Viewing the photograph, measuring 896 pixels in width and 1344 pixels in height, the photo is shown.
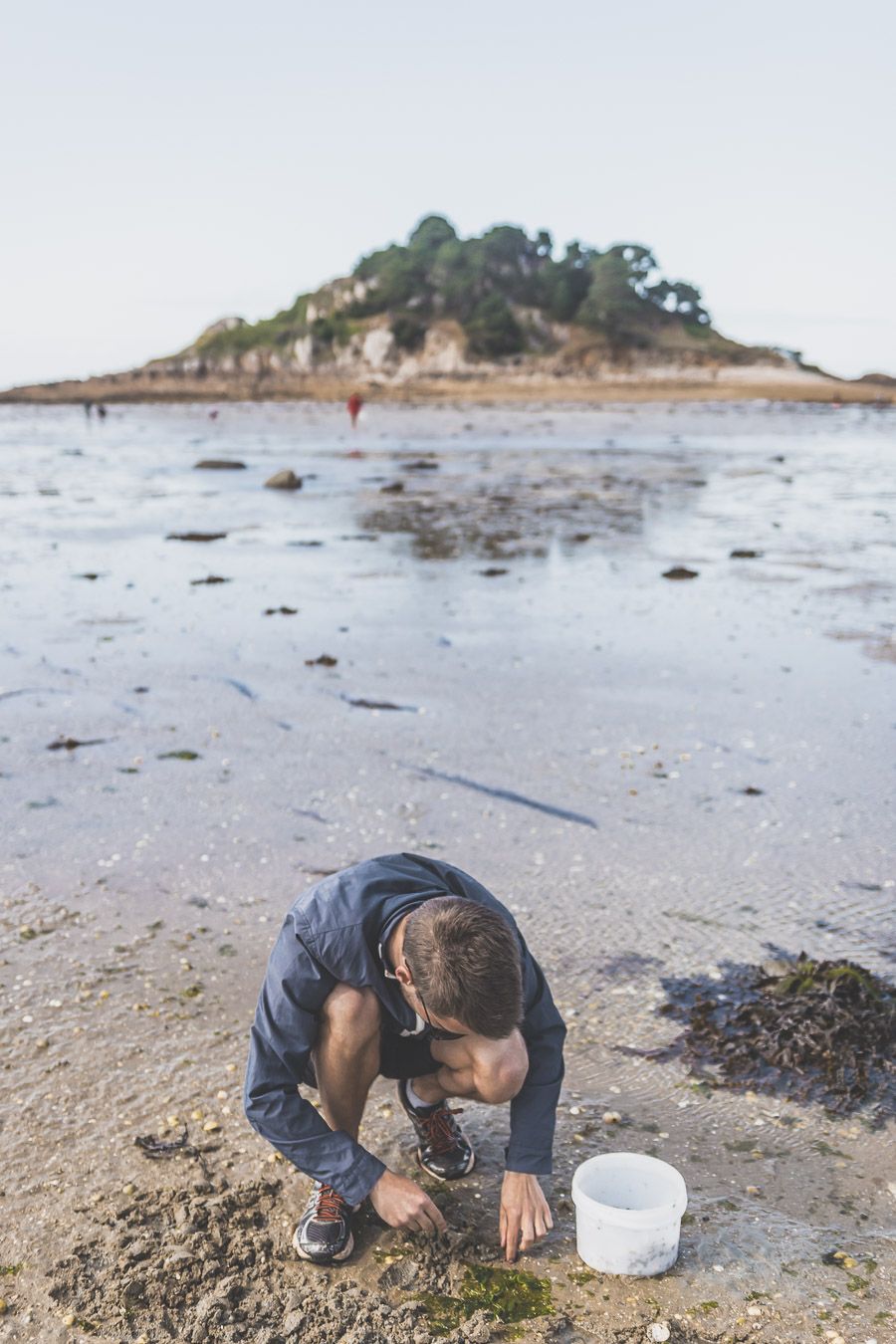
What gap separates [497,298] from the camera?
125375 mm

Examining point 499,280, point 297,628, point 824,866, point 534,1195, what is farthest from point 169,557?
point 499,280

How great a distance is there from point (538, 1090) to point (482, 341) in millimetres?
123334

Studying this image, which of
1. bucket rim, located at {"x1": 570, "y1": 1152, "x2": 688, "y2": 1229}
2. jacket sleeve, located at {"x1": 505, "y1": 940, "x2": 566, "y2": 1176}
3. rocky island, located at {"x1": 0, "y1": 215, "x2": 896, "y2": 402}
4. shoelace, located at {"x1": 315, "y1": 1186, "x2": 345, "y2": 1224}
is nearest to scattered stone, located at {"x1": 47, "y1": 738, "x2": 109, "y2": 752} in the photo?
shoelace, located at {"x1": 315, "y1": 1186, "x2": 345, "y2": 1224}

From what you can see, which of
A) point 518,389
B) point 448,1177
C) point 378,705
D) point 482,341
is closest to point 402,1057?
point 448,1177

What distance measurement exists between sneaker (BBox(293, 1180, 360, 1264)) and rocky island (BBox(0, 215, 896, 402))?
93.1 metres

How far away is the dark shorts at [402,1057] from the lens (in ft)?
9.75

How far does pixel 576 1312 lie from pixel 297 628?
24.3 feet

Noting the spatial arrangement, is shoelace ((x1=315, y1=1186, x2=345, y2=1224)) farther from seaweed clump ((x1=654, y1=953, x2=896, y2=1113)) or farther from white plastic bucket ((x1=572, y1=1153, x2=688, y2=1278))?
seaweed clump ((x1=654, y1=953, x2=896, y2=1113))

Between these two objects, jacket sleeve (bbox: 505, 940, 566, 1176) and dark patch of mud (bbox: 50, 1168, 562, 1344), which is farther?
jacket sleeve (bbox: 505, 940, 566, 1176)

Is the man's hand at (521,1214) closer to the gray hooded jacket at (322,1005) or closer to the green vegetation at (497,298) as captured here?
the gray hooded jacket at (322,1005)

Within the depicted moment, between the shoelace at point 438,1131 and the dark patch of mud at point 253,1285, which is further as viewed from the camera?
the shoelace at point 438,1131

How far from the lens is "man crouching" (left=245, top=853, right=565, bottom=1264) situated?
2779mm

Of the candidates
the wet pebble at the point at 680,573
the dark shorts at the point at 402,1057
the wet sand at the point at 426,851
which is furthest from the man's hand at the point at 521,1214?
the wet pebble at the point at 680,573

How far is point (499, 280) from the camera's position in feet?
447
